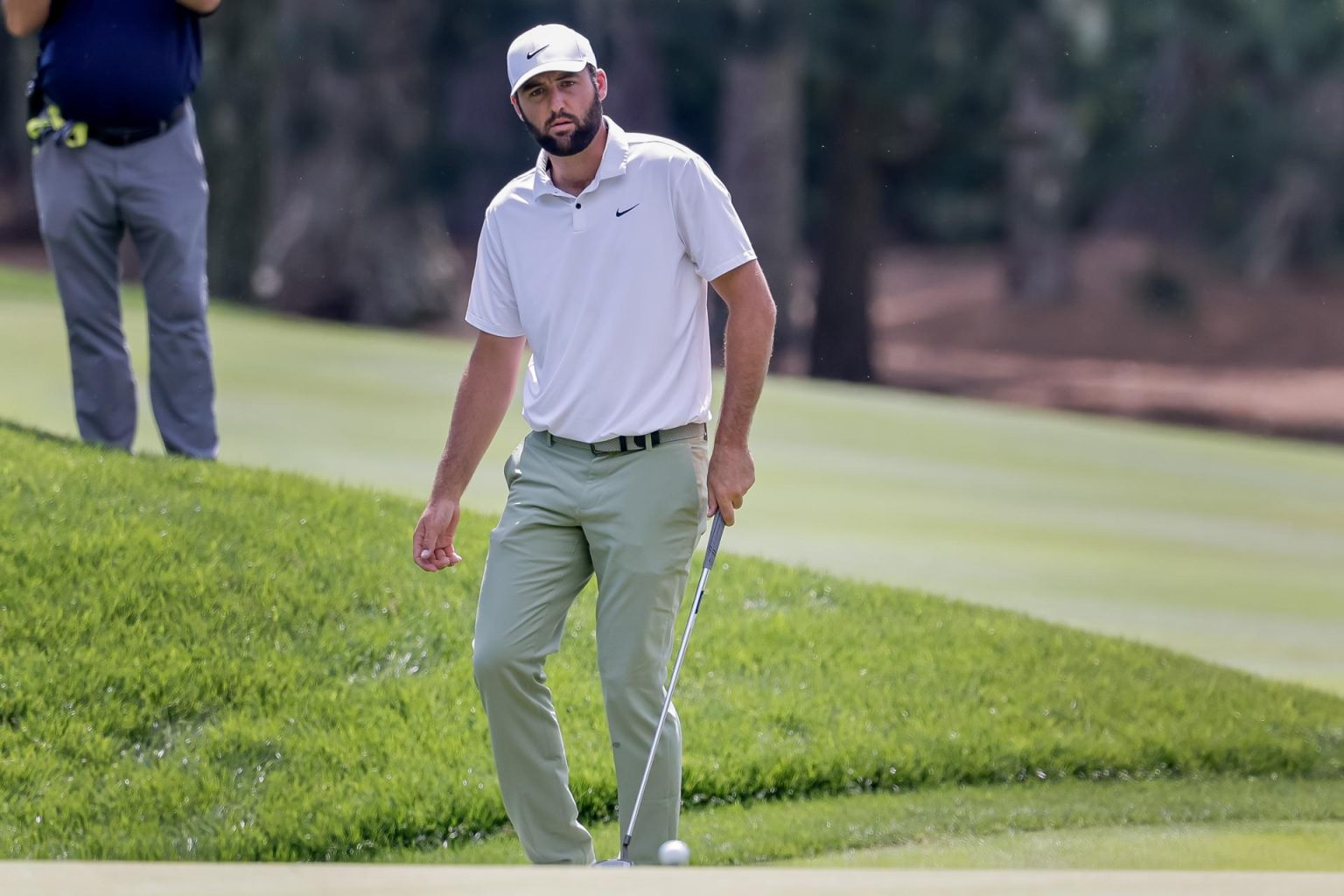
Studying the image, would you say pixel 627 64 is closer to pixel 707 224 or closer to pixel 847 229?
pixel 847 229

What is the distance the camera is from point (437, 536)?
447cm

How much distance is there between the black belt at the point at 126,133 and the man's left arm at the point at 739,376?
309 centimetres

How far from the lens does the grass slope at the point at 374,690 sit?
5168 mm

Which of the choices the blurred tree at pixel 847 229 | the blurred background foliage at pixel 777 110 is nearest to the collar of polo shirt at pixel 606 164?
the blurred background foliage at pixel 777 110

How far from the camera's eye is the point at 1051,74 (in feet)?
75.0

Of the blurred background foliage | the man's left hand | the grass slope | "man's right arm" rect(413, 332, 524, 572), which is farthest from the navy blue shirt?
the blurred background foliage

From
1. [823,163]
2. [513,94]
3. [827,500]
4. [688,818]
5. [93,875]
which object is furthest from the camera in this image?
[823,163]

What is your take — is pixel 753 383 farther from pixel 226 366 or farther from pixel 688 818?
pixel 226 366

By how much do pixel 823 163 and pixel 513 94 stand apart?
23571 mm

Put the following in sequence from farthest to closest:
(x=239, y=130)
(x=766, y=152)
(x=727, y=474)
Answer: (x=239, y=130) < (x=766, y=152) < (x=727, y=474)

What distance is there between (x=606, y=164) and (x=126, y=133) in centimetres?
299

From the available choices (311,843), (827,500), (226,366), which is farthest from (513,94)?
(226,366)

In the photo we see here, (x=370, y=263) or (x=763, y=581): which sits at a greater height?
(x=763, y=581)

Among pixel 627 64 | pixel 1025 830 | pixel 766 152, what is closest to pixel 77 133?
pixel 1025 830
